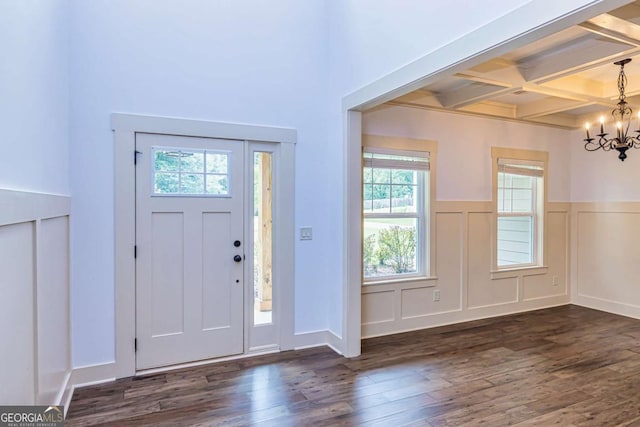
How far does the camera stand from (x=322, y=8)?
396 centimetres

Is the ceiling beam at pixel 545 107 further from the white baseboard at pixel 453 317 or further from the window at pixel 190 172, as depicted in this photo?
the window at pixel 190 172

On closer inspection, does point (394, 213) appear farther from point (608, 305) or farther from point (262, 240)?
point (608, 305)

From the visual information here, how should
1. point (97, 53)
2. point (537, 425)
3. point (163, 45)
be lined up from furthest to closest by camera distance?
point (163, 45), point (97, 53), point (537, 425)

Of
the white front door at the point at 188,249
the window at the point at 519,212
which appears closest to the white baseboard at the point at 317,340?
the white front door at the point at 188,249

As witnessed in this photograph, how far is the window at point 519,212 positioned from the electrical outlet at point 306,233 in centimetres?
271

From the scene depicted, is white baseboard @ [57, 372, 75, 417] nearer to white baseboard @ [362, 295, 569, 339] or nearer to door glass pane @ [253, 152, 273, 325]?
door glass pane @ [253, 152, 273, 325]

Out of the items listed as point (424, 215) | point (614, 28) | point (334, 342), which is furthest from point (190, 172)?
point (614, 28)

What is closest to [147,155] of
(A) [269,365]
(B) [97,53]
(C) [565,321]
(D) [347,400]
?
(B) [97,53]

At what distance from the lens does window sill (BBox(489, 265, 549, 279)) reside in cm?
503

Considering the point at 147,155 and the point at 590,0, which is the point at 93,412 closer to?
the point at 147,155

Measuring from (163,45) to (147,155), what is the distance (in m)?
0.97

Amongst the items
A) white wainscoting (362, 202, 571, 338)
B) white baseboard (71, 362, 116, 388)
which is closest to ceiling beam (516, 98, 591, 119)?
white wainscoting (362, 202, 571, 338)

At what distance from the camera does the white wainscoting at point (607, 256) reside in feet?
16.6

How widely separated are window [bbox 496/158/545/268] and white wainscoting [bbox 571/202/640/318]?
2.32ft
